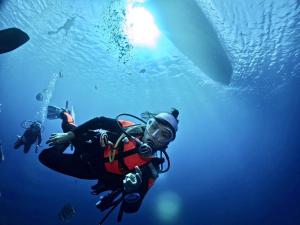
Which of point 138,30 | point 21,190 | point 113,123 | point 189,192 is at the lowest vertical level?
point 189,192

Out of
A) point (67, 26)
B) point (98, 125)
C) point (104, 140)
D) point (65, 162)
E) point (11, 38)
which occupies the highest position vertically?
point (67, 26)

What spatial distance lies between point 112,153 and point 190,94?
24976mm

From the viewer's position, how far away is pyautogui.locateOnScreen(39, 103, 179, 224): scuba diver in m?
3.75

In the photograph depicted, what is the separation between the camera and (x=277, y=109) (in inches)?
1005

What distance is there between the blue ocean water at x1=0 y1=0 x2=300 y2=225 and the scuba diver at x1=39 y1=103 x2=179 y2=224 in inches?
39.0

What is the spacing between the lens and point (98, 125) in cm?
393

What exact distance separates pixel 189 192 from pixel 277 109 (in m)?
25.0

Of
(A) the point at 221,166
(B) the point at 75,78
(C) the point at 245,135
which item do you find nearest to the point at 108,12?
(B) the point at 75,78

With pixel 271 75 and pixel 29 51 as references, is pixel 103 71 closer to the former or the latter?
pixel 29 51

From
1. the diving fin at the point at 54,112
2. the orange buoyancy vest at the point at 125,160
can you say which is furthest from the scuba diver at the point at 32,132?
the orange buoyancy vest at the point at 125,160

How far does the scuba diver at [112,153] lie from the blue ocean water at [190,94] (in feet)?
3.25

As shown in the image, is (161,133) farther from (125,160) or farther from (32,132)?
(32,132)

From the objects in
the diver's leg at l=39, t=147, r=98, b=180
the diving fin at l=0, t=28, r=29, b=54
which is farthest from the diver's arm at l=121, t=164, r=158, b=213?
the diving fin at l=0, t=28, r=29, b=54

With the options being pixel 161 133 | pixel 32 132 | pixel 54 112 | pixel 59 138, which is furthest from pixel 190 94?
pixel 59 138
